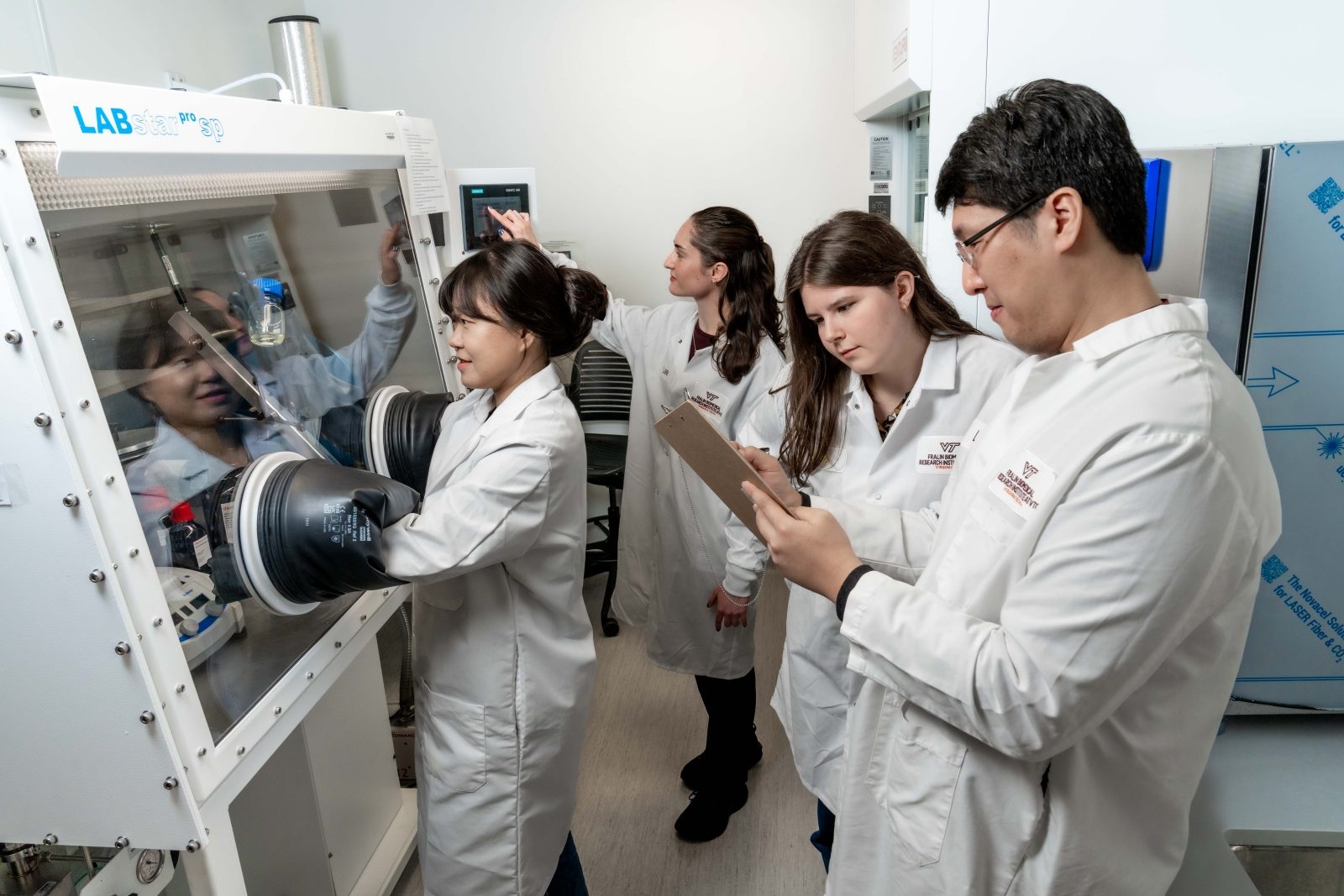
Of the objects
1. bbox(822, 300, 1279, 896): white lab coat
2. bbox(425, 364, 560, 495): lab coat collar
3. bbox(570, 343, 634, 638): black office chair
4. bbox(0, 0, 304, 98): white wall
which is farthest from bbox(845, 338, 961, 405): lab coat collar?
bbox(0, 0, 304, 98): white wall

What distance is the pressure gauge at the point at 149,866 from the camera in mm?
1166

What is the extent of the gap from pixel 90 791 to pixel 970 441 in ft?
3.76

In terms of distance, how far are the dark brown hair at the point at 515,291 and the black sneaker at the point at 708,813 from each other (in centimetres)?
128

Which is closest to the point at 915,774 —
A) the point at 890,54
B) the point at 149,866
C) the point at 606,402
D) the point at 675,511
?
the point at 149,866

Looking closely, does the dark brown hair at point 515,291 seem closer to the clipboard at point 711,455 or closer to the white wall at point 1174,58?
the clipboard at point 711,455

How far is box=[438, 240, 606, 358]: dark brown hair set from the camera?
4.73 feet

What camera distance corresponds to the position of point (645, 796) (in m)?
2.36

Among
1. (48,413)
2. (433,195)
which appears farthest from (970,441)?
(433,195)

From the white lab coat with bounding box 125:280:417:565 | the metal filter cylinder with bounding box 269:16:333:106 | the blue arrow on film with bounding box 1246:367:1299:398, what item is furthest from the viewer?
the metal filter cylinder with bounding box 269:16:333:106

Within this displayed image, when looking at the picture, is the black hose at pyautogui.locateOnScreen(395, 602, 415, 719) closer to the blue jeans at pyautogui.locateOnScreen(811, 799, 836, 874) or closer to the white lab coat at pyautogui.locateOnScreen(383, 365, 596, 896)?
the white lab coat at pyautogui.locateOnScreen(383, 365, 596, 896)

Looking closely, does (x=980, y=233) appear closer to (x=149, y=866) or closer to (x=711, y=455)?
(x=711, y=455)

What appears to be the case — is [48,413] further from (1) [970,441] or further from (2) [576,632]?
(1) [970,441]

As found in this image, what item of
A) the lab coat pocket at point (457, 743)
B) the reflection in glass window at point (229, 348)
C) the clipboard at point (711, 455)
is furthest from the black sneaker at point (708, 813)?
the clipboard at point (711, 455)

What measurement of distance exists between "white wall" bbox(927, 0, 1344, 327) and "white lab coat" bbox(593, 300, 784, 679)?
82 cm
